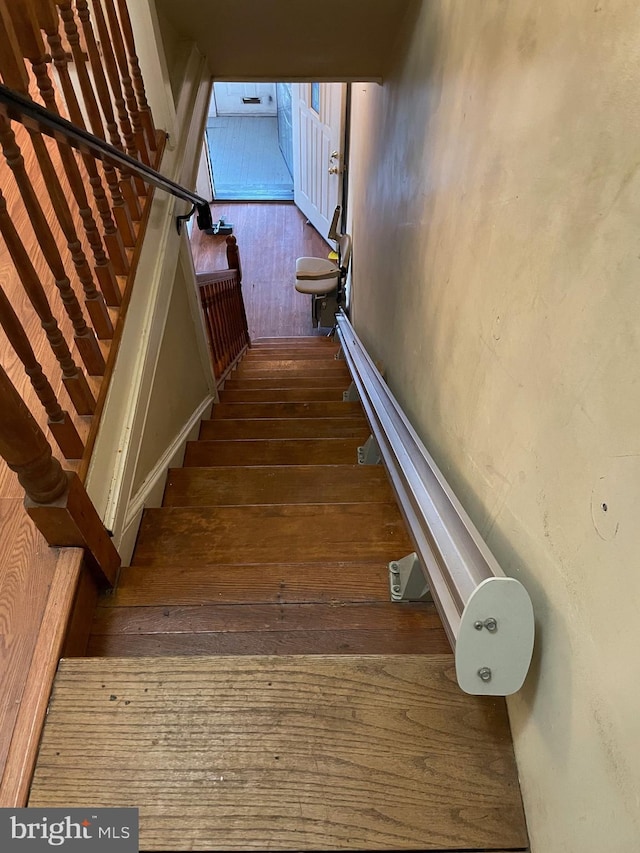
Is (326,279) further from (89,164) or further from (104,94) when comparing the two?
(89,164)

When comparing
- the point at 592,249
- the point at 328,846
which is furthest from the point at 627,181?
the point at 328,846

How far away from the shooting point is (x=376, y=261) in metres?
2.92

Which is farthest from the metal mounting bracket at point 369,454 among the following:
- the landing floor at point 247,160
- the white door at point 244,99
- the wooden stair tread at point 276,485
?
the white door at point 244,99

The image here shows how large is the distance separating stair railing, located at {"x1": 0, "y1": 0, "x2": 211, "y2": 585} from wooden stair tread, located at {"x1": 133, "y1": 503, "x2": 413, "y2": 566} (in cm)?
21

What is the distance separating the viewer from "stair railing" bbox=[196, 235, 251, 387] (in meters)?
2.87

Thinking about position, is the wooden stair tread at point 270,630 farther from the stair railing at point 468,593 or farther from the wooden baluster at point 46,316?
the wooden baluster at point 46,316

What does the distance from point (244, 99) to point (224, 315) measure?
19.6 ft

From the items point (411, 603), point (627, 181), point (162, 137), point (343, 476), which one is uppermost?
point (627, 181)

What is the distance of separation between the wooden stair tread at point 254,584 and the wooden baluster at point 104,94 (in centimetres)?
116

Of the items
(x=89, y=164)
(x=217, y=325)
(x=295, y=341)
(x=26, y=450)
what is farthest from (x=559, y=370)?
(x=295, y=341)

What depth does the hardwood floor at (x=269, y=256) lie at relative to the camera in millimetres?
5285

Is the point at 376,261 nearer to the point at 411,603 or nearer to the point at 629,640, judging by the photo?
the point at 411,603

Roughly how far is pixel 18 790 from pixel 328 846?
18.9 inches

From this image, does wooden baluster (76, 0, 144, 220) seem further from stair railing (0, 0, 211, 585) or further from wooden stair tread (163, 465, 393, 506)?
wooden stair tread (163, 465, 393, 506)
